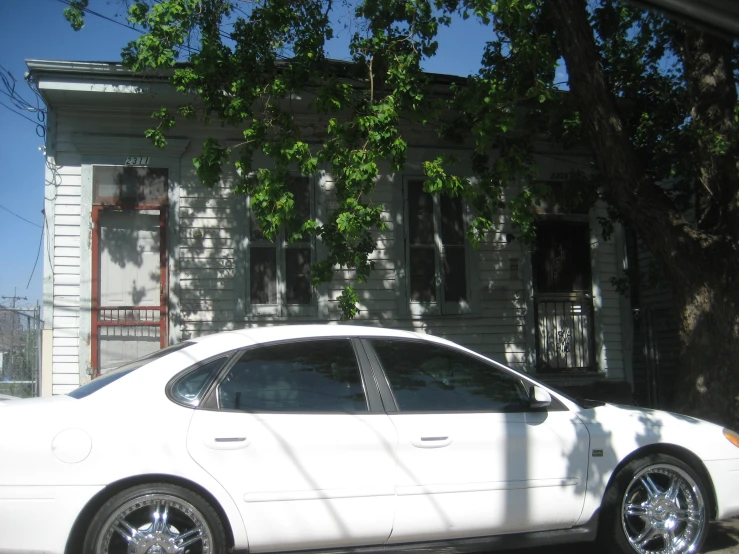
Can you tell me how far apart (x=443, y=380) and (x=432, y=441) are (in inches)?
18.5

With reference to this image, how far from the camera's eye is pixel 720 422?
7.05m

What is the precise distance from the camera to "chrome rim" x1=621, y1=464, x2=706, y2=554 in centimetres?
491

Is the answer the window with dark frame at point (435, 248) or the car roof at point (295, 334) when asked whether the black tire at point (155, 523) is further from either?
the window with dark frame at point (435, 248)

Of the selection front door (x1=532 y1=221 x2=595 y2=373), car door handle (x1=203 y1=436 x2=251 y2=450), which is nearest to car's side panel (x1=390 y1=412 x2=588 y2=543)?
car door handle (x1=203 y1=436 x2=251 y2=450)

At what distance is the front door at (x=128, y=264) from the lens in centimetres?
952

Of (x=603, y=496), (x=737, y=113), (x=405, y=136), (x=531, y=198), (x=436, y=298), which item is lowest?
(x=603, y=496)

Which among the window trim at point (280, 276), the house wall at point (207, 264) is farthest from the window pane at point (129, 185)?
the window trim at point (280, 276)

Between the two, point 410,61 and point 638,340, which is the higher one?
point 410,61

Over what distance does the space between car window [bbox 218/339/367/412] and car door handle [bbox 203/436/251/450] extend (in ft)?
0.65

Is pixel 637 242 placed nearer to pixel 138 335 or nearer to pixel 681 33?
pixel 681 33

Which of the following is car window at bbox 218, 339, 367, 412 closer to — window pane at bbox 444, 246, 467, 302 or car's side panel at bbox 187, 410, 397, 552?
car's side panel at bbox 187, 410, 397, 552

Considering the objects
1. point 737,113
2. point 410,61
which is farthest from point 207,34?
point 737,113

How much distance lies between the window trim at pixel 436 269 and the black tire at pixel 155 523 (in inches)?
257

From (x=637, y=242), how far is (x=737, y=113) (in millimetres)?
8020
